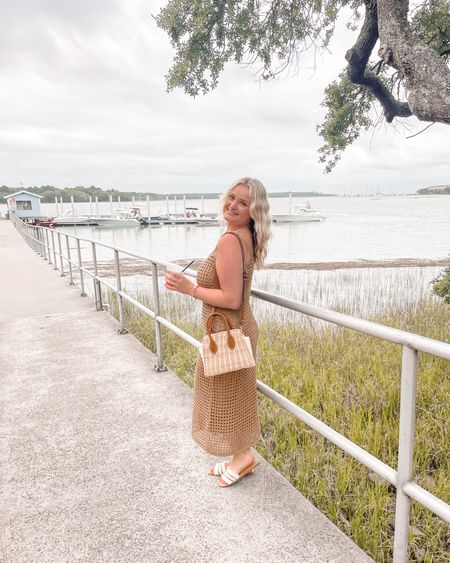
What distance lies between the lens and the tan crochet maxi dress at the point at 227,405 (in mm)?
2084

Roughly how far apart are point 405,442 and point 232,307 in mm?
845

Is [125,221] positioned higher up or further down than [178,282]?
further down

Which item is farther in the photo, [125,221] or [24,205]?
[125,221]

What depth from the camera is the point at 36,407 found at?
3.22 m

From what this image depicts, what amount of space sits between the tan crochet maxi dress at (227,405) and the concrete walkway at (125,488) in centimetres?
28

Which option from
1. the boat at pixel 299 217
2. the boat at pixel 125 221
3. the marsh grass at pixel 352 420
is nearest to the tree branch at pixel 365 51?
the marsh grass at pixel 352 420

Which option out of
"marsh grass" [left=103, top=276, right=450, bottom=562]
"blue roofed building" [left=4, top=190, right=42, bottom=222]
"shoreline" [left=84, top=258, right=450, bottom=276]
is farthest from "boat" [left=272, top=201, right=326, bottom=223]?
"marsh grass" [left=103, top=276, right=450, bottom=562]

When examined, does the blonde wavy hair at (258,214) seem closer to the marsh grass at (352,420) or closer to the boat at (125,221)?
the marsh grass at (352,420)

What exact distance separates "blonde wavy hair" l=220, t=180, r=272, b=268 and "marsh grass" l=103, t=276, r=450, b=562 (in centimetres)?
139

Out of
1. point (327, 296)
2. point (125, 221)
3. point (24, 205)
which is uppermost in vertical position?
point (24, 205)

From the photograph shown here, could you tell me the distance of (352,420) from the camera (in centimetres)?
319

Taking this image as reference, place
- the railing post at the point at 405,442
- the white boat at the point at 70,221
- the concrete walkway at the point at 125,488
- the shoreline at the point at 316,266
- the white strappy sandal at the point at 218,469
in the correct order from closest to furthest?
the railing post at the point at 405,442 < the concrete walkway at the point at 125,488 < the white strappy sandal at the point at 218,469 < the shoreline at the point at 316,266 < the white boat at the point at 70,221

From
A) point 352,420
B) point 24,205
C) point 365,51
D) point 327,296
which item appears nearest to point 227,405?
point 352,420

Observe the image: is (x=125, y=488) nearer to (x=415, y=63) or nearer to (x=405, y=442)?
(x=405, y=442)
